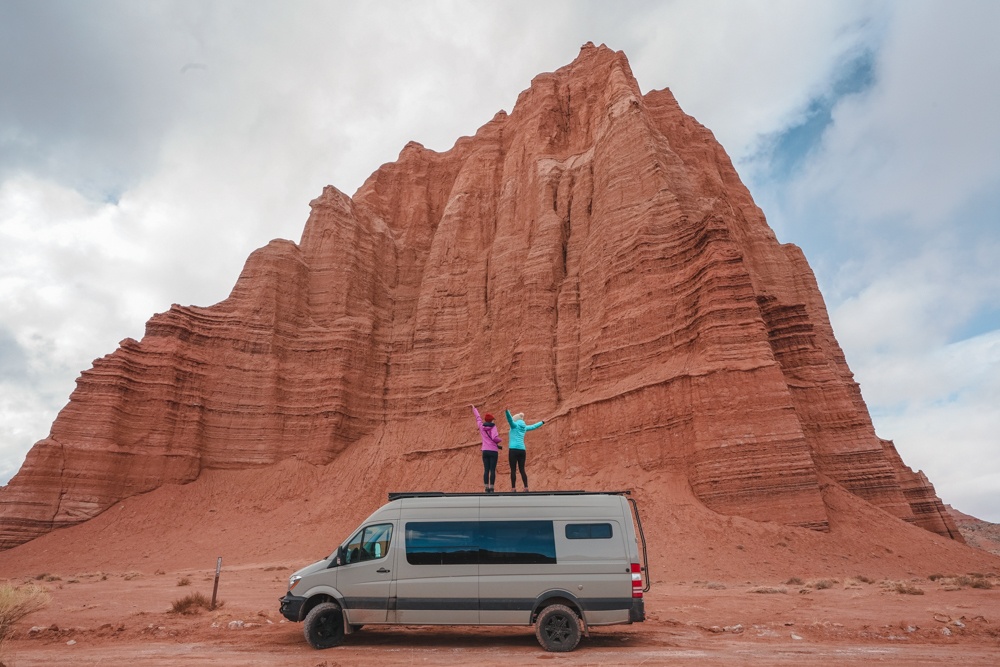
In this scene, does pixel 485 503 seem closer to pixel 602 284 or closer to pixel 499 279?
pixel 602 284

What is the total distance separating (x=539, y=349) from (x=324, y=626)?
105 feet

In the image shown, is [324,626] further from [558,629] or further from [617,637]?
[617,637]

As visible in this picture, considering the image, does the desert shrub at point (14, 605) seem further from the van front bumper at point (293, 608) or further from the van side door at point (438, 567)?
the van side door at point (438, 567)

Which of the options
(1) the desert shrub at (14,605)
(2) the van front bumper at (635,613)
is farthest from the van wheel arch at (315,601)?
(2) the van front bumper at (635,613)

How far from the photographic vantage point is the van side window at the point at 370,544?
9.51 m

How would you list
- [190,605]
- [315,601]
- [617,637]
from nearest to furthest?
[315,601] < [617,637] < [190,605]

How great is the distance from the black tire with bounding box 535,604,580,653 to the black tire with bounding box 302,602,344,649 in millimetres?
3295

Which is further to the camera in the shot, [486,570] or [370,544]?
[370,544]

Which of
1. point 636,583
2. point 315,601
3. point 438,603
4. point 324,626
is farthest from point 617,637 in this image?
point 315,601

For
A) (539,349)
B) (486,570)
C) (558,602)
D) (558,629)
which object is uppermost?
(539,349)

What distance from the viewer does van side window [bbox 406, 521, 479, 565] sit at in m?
9.33

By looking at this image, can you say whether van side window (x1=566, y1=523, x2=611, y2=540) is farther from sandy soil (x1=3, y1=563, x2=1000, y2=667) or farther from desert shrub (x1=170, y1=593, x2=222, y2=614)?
desert shrub (x1=170, y1=593, x2=222, y2=614)

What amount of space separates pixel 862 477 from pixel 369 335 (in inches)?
1488

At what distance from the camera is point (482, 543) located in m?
9.34
